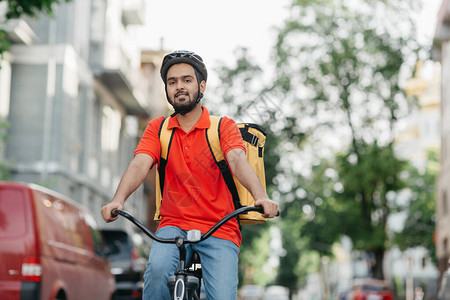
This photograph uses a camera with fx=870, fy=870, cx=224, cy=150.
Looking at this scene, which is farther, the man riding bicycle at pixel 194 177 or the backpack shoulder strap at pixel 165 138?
the backpack shoulder strap at pixel 165 138

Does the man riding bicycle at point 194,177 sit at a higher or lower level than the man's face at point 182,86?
lower

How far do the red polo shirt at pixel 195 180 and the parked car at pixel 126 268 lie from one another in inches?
432

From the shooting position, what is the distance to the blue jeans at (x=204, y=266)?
423cm

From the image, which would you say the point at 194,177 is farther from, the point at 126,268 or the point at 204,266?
the point at 126,268

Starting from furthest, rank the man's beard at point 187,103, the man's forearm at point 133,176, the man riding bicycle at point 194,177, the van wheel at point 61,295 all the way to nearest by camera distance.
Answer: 1. the van wheel at point 61,295
2. the man's beard at point 187,103
3. the man's forearm at point 133,176
4. the man riding bicycle at point 194,177

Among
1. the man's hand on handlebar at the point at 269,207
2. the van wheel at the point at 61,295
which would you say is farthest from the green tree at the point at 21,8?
the man's hand on handlebar at the point at 269,207

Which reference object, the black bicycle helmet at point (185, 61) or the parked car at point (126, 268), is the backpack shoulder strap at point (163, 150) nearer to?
the black bicycle helmet at point (185, 61)

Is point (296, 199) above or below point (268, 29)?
below

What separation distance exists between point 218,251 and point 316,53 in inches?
1372

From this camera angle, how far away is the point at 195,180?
181 inches

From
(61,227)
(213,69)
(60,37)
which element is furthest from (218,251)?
(213,69)

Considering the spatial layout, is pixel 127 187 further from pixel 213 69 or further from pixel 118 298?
pixel 213 69

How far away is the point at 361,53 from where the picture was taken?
38.2 meters

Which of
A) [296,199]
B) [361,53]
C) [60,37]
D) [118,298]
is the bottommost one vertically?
[118,298]
